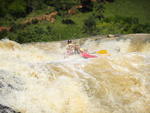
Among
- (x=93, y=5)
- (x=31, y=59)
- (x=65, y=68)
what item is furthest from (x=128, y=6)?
(x=65, y=68)

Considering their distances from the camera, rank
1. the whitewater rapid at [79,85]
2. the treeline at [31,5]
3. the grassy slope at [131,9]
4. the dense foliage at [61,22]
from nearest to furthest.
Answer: the whitewater rapid at [79,85]
the dense foliage at [61,22]
the grassy slope at [131,9]
the treeline at [31,5]

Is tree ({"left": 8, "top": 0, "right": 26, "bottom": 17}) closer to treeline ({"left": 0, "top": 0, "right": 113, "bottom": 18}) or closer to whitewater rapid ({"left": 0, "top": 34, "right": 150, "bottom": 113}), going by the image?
treeline ({"left": 0, "top": 0, "right": 113, "bottom": 18})

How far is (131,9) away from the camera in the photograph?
16078mm

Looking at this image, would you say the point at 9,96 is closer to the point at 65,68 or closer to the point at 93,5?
the point at 65,68

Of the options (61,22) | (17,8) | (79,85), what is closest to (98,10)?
(61,22)

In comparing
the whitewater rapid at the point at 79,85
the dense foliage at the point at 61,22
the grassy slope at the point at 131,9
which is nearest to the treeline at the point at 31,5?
the dense foliage at the point at 61,22

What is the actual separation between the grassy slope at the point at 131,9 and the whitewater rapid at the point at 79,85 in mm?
8158

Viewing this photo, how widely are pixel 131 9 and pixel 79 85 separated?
36.3 ft

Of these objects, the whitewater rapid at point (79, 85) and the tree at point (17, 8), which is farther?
the tree at point (17, 8)

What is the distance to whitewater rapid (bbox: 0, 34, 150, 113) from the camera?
563 centimetres

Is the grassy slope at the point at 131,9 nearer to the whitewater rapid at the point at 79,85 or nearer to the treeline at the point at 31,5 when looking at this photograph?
the treeline at the point at 31,5

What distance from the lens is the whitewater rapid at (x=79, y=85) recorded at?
5.63m

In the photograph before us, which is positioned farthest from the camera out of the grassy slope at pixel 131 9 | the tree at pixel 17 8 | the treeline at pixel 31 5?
the tree at pixel 17 8

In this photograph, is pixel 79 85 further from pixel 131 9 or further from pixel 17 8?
pixel 17 8
